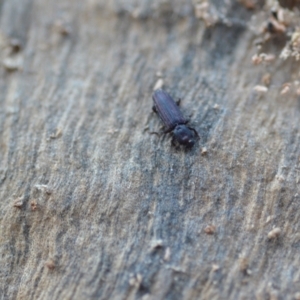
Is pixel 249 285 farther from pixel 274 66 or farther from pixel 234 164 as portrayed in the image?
pixel 274 66

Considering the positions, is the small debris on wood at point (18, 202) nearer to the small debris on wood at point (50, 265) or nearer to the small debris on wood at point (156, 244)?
the small debris on wood at point (50, 265)

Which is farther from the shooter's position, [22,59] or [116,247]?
[22,59]

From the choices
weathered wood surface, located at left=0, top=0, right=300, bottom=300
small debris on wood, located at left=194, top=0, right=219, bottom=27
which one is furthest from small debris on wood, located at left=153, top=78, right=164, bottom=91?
small debris on wood, located at left=194, top=0, right=219, bottom=27

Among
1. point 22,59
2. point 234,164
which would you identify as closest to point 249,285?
point 234,164

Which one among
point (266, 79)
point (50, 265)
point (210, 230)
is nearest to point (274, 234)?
point (210, 230)

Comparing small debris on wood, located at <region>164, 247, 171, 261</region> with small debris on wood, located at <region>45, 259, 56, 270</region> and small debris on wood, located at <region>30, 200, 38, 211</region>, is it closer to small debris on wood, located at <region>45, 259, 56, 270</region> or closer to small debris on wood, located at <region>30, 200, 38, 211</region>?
small debris on wood, located at <region>45, 259, 56, 270</region>

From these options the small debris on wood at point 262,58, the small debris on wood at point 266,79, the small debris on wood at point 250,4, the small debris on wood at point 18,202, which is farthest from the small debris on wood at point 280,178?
the small debris on wood at point 18,202
